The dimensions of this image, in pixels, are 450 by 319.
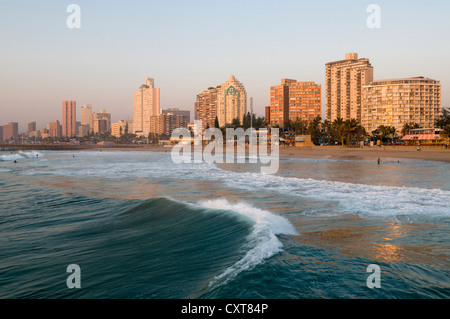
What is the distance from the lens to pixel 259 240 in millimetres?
8062

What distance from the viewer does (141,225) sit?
10.8m

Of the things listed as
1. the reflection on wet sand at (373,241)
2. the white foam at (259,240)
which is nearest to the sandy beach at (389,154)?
the reflection on wet sand at (373,241)

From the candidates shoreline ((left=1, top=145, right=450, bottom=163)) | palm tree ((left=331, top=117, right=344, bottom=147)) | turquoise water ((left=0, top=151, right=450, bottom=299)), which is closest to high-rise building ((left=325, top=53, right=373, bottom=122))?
palm tree ((left=331, top=117, right=344, bottom=147))

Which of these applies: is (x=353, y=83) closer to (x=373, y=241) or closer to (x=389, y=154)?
(x=389, y=154)

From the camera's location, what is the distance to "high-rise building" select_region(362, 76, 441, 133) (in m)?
152

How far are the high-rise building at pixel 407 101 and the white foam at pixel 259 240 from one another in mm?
161714

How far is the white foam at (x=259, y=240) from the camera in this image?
616cm

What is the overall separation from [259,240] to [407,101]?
167 metres

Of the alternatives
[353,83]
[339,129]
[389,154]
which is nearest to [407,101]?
[353,83]

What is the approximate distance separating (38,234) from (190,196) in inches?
308

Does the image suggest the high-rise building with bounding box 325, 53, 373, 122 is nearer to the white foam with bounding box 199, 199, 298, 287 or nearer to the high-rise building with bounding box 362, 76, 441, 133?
the high-rise building with bounding box 362, 76, 441, 133

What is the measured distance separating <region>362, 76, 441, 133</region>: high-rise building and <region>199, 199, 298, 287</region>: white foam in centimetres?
16171
